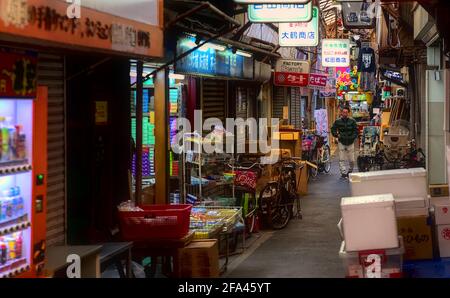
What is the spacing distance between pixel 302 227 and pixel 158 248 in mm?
6164

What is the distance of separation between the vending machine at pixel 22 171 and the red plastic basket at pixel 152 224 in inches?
108

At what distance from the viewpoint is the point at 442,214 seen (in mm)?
7469

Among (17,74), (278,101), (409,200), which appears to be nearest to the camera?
(17,74)

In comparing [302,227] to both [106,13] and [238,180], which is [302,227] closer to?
[238,180]

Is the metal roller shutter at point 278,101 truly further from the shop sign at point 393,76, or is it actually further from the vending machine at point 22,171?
the vending machine at point 22,171

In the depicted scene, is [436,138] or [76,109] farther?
[436,138]

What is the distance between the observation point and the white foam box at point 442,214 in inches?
293

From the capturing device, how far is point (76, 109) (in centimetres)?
866

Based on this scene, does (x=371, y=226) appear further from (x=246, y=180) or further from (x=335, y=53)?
(x=335, y=53)

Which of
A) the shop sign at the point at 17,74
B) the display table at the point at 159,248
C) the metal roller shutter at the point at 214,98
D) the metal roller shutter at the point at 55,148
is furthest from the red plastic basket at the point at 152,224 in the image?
the metal roller shutter at the point at 214,98

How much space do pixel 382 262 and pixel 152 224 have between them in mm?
3198

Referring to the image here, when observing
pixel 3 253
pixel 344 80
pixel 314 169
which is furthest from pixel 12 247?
pixel 344 80

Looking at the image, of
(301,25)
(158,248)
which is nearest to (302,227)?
(158,248)

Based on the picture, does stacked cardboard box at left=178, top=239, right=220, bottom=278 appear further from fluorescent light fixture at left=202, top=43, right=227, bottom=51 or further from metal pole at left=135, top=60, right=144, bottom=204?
fluorescent light fixture at left=202, top=43, right=227, bottom=51
